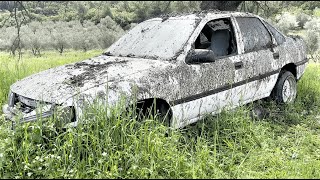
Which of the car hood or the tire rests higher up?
the car hood

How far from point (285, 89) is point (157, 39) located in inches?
102

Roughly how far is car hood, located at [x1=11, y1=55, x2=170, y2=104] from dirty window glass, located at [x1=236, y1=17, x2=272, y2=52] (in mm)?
1719

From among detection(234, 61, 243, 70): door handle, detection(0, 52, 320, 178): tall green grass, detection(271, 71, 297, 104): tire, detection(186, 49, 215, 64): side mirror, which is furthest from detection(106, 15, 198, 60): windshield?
detection(271, 71, 297, 104): tire

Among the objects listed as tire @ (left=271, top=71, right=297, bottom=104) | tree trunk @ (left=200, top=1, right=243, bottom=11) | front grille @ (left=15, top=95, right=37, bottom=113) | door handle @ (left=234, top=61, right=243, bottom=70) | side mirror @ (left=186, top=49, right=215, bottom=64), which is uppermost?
tree trunk @ (left=200, top=1, right=243, bottom=11)

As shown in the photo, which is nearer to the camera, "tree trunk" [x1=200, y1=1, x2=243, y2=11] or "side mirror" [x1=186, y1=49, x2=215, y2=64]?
"side mirror" [x1=186, y1=49, x2=215, y2=64]

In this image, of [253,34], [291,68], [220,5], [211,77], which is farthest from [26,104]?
[220,5]

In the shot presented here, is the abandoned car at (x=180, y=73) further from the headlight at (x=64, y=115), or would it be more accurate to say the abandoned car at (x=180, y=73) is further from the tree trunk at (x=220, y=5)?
the tree trunk at (x=220, y=5)

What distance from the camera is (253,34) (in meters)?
5.88

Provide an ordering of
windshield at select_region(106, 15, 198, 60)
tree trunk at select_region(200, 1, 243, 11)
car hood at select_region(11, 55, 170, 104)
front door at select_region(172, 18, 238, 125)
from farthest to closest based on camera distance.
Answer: tree trunk at select_region(200, 1, 243, 11), windshield at select_region(106, 15, 198, 60), front door at select_region(172, 18, 238, 125), car hood at select_region(11, 55, 170, 104)

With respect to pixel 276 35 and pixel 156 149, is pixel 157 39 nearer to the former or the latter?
pixel 156 149

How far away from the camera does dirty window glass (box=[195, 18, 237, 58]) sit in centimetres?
564

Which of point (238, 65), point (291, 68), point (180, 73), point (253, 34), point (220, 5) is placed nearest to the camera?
point (180, 73)

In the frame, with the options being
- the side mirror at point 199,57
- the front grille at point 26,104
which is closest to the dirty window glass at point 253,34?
the side mirror at point 199,57

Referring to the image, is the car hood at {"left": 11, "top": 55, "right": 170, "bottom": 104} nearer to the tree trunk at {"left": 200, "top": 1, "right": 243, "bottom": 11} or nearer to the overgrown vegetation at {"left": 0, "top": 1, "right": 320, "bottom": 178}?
the overgrown vegetation at {"left": 0, "top": 1, "right": 320, "bottom": 178}
